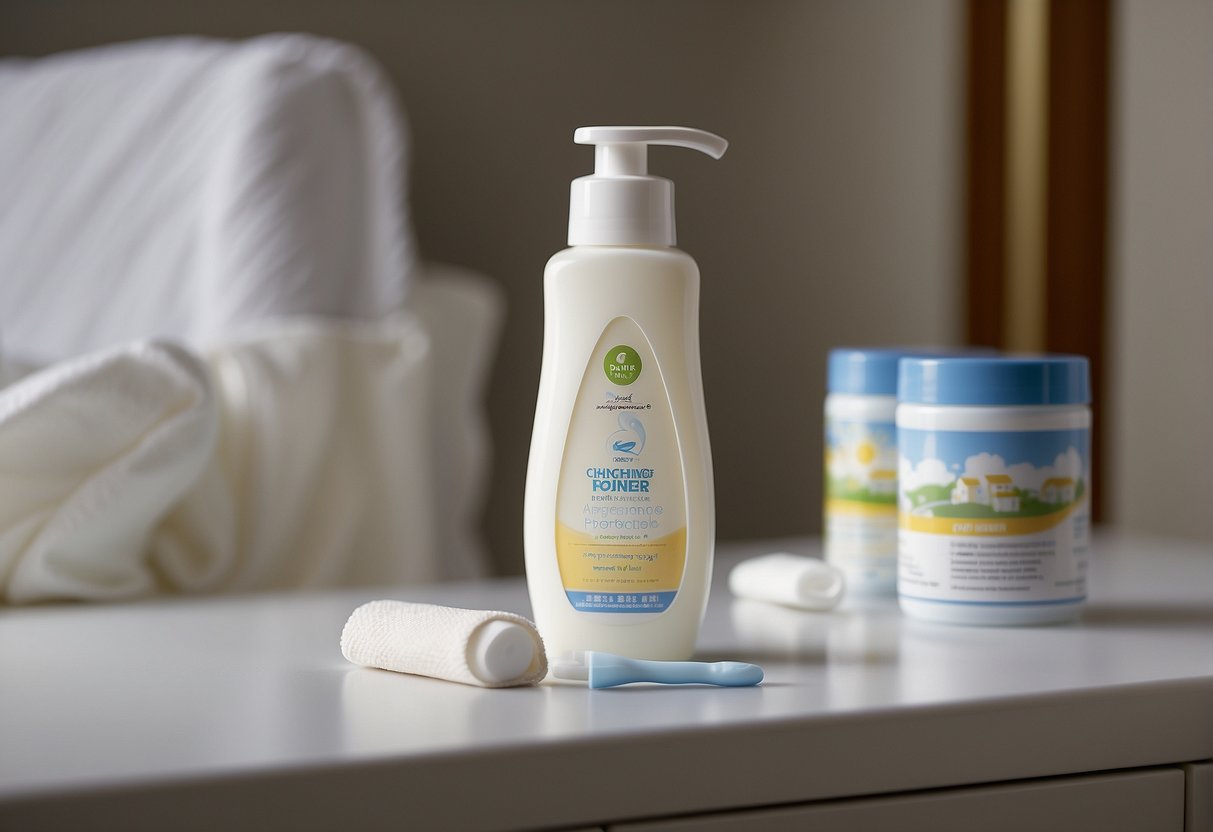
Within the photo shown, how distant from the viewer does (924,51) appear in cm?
143

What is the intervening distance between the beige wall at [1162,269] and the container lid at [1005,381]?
723 mm

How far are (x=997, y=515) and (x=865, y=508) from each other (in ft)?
0.36

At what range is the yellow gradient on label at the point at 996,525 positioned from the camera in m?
0.51

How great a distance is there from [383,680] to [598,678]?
8 cm

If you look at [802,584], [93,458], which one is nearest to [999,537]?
[802,584]

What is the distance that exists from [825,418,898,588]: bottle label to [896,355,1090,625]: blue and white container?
69 millimetres

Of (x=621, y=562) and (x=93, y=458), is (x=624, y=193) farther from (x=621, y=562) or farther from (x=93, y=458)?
(x=93, y=458)

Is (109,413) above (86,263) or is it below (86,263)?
below

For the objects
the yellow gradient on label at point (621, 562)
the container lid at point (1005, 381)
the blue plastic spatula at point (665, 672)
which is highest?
the container lid at point (1005, 381)

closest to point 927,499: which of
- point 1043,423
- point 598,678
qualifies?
point 1043,423

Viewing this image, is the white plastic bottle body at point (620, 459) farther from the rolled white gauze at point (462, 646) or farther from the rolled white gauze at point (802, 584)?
the rolled white gauze at point (802, 584)

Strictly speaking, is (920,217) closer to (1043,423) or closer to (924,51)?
(924,51)

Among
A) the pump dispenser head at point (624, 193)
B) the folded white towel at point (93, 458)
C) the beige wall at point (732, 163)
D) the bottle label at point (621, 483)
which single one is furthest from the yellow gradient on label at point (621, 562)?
the beige wall at point (732, 163)

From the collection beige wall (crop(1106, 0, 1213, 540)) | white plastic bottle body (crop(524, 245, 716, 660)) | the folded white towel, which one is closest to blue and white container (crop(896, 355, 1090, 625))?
white plastic bottle body (crop(524, 245, 716, 660))
